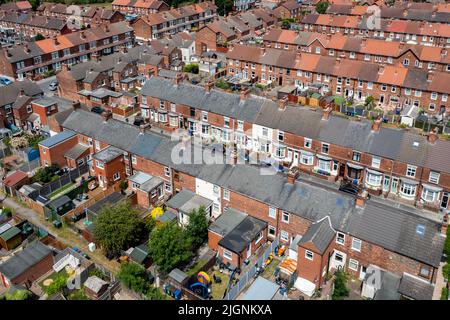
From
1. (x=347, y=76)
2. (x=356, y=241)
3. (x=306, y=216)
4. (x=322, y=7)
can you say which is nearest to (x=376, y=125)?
(x=306, y=216)

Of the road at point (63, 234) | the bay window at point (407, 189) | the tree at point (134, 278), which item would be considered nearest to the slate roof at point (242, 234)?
the tree at point (134, 278)

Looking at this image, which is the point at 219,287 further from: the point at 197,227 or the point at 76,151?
the point at 76,151

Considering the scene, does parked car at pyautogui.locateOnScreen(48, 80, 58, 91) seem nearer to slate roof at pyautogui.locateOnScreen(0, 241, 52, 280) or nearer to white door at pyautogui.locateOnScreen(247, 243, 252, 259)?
→ slate roof at pyautogui.locateOnScreen(0, 241, 52, 280)

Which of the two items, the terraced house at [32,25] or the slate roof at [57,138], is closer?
the slate roof at [57,138]

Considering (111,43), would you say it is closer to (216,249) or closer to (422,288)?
(216,249)

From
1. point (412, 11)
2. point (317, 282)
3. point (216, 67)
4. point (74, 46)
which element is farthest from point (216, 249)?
point (412, 11)

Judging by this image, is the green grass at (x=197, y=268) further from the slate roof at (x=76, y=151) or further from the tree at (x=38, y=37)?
the tree at (x=38, y=37)
